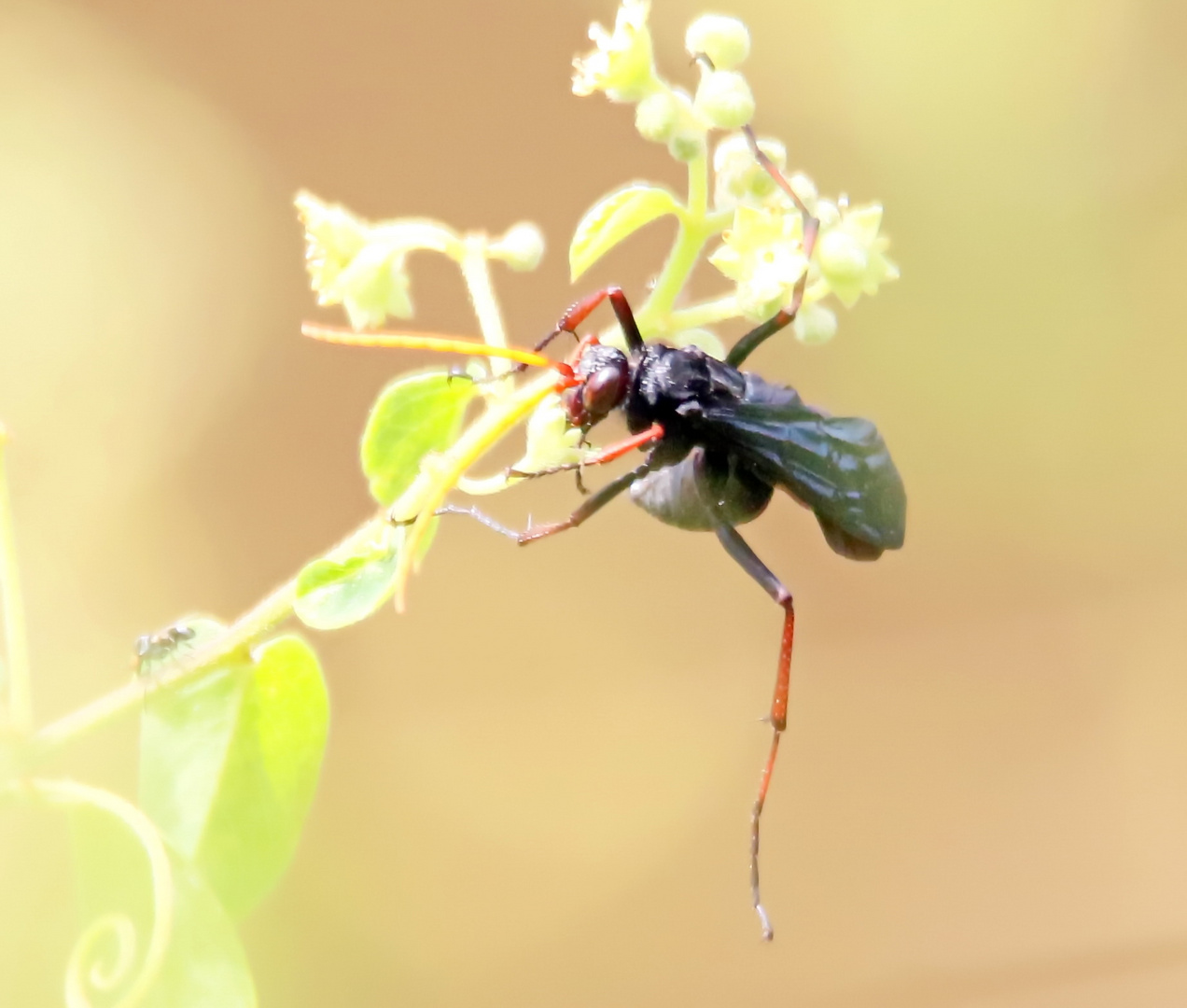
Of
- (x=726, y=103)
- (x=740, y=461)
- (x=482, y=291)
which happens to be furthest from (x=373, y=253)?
(x=740, y=461)

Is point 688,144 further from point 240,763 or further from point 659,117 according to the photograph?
point 240,763

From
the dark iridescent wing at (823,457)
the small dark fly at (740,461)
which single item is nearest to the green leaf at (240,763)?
the small dark fly at (740,461)

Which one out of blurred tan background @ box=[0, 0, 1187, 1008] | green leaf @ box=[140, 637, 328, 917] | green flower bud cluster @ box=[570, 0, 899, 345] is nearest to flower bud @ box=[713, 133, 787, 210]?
green flower bud cluster @ box=[570, 0, 899, 345]

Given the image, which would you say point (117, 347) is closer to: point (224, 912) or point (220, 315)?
point (220, 315)

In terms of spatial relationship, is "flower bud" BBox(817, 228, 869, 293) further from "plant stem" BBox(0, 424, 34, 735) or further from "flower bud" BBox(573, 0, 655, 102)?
"plant stem" BBox(0, 424, 34, 735)

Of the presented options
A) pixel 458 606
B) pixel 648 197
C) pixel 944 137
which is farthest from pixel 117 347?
pixel 944 137

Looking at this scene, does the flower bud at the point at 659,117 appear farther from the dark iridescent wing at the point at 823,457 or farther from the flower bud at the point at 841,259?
the dark iridescent wing at the point at 823,457
